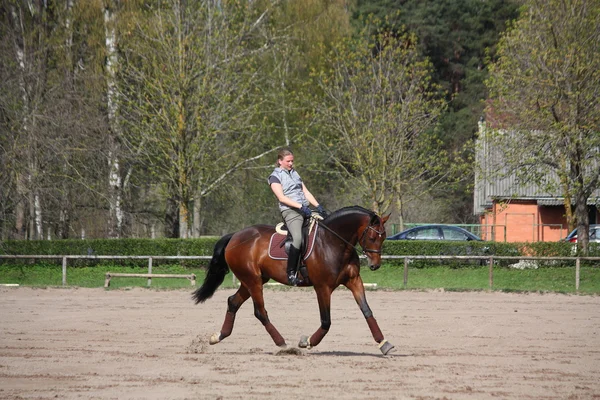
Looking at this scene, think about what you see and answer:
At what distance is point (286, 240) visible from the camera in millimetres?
12008

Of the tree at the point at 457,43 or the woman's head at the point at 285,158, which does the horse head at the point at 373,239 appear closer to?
the woman's head at the point at 285,158

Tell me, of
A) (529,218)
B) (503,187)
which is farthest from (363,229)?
(503,187)

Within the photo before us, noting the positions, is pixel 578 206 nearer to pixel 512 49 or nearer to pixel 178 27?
pixel 512 49

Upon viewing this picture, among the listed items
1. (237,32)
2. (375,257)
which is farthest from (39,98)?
(375,257)

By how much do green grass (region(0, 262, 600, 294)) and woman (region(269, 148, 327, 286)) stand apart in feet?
42.5

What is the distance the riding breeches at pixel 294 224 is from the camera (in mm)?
11766

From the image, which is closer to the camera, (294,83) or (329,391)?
(329,391)

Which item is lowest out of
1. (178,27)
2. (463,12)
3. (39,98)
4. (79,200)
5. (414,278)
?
(414,278)

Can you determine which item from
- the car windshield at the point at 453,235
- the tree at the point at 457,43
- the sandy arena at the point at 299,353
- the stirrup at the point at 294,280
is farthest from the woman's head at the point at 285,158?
the tree at the point at 457,43

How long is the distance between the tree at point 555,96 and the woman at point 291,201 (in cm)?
2090

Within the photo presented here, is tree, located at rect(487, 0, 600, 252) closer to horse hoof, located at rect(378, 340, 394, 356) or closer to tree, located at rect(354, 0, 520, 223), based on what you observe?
horse hoof, located at rect(378, 340, 394, 356)

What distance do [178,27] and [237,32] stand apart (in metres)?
3.80

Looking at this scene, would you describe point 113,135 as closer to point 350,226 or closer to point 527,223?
point 527,223

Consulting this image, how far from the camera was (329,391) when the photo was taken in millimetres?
8984
